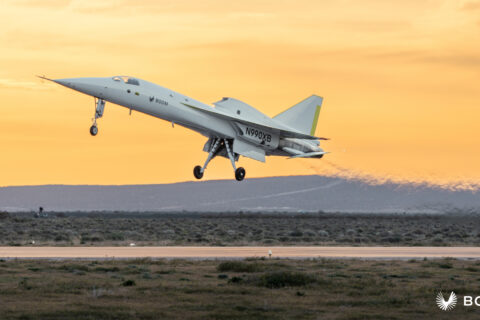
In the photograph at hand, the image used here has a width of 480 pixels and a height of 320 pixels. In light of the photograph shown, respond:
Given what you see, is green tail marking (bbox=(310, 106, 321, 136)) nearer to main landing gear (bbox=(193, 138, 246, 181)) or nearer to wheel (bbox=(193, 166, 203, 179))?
main landing gear (bbox=(193, 138, 246, 181))

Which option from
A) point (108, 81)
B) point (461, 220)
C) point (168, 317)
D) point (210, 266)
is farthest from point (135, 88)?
point (461, 220)

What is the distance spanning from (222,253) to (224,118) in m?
8.62

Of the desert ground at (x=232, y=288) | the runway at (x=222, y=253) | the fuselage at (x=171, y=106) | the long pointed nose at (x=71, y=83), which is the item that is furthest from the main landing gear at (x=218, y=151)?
the long pointed nose at (x=71, y=83)

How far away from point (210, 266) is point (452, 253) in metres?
18.8

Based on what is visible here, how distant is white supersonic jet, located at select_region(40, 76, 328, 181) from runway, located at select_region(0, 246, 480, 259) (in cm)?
519

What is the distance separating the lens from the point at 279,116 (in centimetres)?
6159

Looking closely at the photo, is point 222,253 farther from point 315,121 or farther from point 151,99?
point 315,121

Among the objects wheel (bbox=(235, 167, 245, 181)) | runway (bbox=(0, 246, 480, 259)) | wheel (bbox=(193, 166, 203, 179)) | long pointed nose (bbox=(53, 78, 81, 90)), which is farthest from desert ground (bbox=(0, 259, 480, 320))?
long pointed nose (bbox=(53, 78, 81, 90))

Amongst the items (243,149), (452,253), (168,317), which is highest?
(243,149)

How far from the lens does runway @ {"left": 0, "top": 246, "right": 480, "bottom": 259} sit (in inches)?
1950

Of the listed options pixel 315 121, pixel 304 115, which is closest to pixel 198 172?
pixel 304 115

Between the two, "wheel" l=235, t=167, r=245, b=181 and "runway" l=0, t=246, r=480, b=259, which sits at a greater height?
"wheel" l=235, t=167, r=245, b=181

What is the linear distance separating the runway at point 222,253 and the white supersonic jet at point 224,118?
5194 millimetres

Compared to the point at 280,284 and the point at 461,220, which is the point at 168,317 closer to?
the point at 280,284
